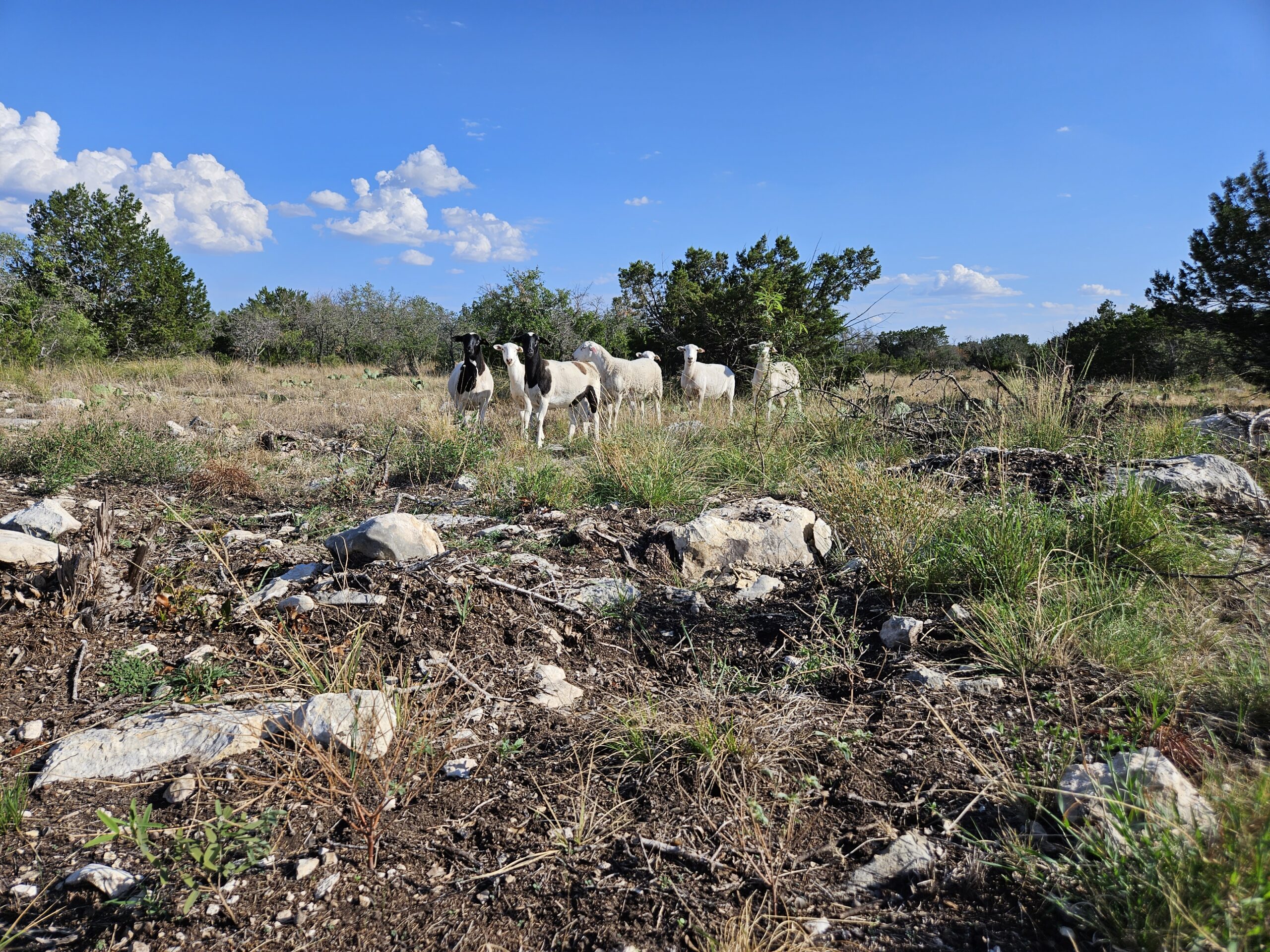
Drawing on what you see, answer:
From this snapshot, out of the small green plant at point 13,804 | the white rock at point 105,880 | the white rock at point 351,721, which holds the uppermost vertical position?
the white rock at point 351,721

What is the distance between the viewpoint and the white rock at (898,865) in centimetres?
175

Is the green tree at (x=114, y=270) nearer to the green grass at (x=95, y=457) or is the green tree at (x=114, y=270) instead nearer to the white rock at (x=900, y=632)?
the green grass at (x=95, y=457)

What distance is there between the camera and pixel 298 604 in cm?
326

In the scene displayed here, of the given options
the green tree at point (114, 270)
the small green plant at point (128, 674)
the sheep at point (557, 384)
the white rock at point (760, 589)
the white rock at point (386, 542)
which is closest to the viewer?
the small green plant at point (128, 674)

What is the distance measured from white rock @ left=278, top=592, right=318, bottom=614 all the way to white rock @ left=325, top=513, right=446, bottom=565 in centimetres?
45

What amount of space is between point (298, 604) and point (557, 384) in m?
6.60

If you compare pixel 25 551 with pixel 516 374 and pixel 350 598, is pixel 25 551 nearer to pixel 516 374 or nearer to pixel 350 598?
pixel 350 598

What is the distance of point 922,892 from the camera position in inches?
66.8

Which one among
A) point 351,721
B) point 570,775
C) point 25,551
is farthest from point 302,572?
point 570,775

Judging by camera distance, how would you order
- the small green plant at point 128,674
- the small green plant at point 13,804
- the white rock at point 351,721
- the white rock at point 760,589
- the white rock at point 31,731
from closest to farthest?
the small green plant at point 13,804 → the white rock at point 351,721 → the white rock at point 31,731 → the small green plant at point 128,674 → the white rock at point 760,589

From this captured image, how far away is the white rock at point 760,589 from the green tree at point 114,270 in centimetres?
2690

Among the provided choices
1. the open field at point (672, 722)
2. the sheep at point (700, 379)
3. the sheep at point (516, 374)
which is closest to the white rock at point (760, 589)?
the open field at point (672, 722)

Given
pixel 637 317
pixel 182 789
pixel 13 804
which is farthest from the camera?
pixel 637 317

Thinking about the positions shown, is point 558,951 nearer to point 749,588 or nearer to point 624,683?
point 624,683
